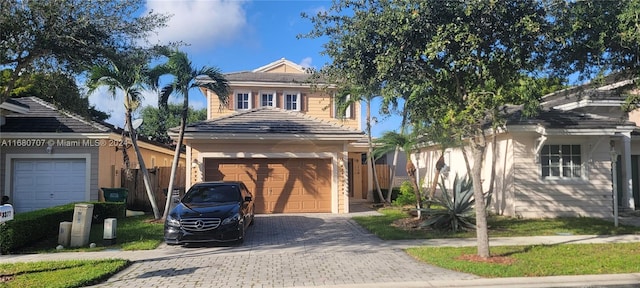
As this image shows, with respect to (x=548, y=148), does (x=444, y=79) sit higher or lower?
higher

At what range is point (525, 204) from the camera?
15.0 metres

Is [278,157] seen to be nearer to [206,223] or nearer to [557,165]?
[206,223]

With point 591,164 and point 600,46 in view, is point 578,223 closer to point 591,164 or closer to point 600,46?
point 591,164

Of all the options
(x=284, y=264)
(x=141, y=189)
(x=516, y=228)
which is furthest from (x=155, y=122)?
(x=284, y=264)

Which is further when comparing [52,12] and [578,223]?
[578,223]

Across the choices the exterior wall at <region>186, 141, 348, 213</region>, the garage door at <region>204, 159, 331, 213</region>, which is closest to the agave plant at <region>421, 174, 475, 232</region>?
the exterior wall at <region>186, 141, 348, 213</region>

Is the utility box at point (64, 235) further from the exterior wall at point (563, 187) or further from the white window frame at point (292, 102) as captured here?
the white window frame at point (292, 102)

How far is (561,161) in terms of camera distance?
1549cm

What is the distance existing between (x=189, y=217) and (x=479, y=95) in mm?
6916

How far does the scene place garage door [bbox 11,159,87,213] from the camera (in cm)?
1641

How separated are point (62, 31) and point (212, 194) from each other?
5.39m

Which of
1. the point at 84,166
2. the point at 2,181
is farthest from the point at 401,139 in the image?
the point at 2,181

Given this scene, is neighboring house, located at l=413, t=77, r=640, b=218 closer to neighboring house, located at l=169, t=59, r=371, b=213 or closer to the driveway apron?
neighboring house, located at l=169, t=59, r=371, b=213

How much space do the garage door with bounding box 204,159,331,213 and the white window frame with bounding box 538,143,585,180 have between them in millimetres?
7465
